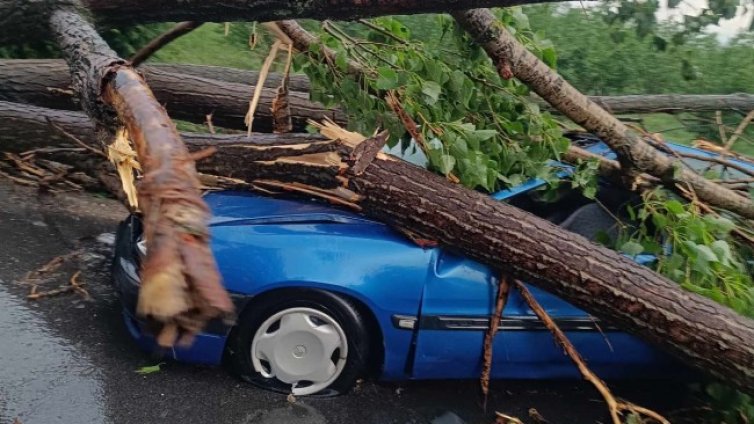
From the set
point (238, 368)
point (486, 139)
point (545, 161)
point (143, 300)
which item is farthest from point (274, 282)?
point (143, 300)

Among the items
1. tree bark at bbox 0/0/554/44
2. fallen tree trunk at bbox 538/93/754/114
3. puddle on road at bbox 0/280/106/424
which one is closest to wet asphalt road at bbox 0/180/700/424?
puddle on road at bbox 0/280/106/424

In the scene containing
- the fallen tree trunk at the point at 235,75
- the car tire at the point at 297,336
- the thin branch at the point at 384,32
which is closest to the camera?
the car tire at the point at 297,336

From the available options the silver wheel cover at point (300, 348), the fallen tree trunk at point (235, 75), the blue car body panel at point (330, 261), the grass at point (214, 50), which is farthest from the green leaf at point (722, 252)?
the grass at point (214, 50)

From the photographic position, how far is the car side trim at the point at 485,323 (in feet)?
12.2

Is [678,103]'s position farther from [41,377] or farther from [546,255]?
[41,377]

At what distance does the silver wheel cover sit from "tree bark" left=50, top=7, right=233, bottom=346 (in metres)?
2.02

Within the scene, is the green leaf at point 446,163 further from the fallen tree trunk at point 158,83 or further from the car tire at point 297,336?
the fallen tree trunk at point 158,83

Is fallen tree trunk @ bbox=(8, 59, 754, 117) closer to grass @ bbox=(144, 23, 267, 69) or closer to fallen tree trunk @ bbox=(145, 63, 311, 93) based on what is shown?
fallen tree trunk @ bbox=(145, 63, 311, 93)

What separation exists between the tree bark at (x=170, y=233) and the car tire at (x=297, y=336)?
198 cm

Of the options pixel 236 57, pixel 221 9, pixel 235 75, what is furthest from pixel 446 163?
pixel 236 57

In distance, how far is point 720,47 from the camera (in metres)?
9.98

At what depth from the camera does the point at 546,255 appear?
3678 mm

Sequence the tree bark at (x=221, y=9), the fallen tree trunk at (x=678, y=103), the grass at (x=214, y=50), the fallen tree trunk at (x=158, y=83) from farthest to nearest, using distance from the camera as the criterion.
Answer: the grass at (x=214, y=50) < the fallen tree trunk at (x=678, y=103) < the fallen tree trunk at (x=158, y=83) < the tree bark at (x=221, y=9)

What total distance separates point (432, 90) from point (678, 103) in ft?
11.4
